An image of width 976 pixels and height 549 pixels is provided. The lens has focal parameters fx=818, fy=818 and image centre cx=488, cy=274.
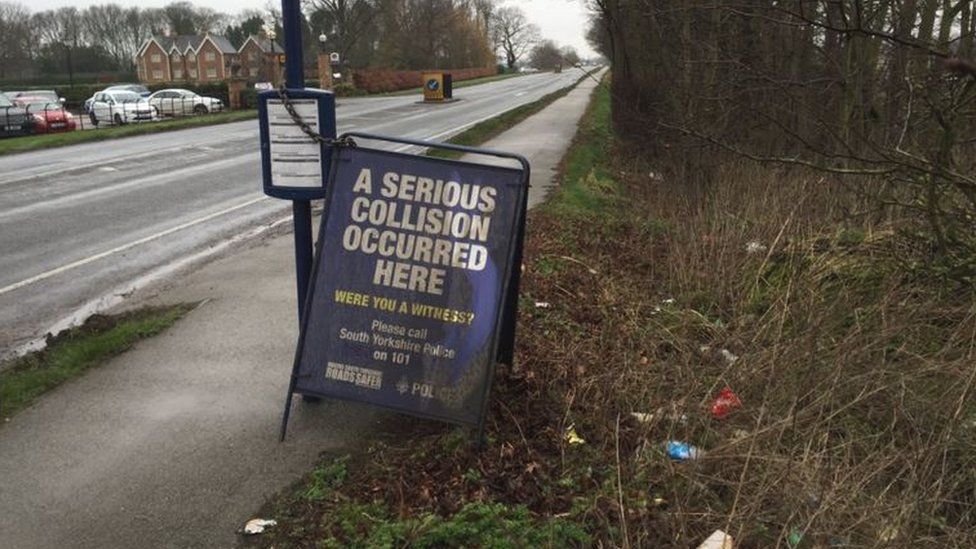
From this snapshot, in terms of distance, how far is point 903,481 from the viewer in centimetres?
354

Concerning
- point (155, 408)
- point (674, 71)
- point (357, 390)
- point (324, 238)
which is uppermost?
point (674, 71)

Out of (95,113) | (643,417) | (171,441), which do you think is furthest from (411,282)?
(95,113)

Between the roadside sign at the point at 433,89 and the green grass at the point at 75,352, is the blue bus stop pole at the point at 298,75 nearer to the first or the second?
the green grass at the point at 75,352

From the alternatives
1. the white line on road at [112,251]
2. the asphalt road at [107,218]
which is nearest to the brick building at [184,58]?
the asphalt road at [107,218]

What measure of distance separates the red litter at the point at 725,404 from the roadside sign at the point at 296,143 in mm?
2276

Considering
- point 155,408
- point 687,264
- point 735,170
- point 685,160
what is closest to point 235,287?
point 155,408

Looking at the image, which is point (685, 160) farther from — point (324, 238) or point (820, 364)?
point (324, 238)

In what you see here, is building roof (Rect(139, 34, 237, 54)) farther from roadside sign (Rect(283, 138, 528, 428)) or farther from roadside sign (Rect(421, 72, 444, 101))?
roadside sign (Rect(283, 138, 528, 428))

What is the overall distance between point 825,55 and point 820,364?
23.7 feet

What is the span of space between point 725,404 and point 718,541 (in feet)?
4.16

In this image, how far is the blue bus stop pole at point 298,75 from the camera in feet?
13.4

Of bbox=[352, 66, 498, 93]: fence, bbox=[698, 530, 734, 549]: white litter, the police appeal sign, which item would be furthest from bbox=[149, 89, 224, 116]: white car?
bbox=[698, 530, 734, 549]: white litter

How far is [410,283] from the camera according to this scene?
3953mm

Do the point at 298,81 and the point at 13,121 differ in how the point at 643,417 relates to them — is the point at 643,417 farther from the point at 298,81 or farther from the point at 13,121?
the point at 13,121
